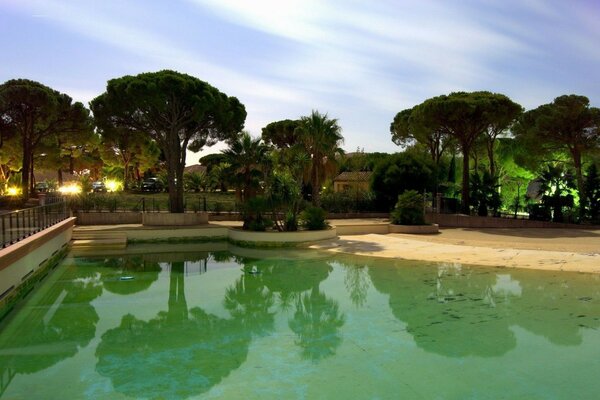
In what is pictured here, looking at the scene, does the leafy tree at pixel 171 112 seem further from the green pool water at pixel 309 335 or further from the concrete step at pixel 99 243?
the green pool water at pixel 309 335

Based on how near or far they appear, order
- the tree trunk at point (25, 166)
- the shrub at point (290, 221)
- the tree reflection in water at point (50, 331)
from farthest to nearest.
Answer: the tree trunk at point (25, 166) < the shrub at point (290, 221) < the tree reflection in water at point (50, 331)

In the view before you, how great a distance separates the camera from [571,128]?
89.5 feet

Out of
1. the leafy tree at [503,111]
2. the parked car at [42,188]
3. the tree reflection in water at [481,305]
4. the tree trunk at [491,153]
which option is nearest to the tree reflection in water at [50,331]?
the tree reflection in water at [481,305]

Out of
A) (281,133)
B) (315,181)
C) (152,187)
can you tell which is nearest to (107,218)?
(315,181)

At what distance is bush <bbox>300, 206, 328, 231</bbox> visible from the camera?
22500mm

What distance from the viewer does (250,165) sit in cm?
2588

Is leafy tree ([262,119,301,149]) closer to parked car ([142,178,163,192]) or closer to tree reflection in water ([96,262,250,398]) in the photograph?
parked car ([142,178,163,192])

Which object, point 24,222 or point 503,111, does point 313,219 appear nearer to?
point 24,222

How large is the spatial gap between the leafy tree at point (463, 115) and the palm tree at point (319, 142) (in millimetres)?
7096

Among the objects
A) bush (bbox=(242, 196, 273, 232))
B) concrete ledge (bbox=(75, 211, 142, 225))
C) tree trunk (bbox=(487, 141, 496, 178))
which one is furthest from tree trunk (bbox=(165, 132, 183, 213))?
tree trunk (bbox=(487, 141, 496, 178))

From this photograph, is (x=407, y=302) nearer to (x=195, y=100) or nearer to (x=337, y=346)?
(x=337, y=346)

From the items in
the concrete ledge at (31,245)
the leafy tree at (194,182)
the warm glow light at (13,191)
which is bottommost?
the concrete ledge at (31,245)

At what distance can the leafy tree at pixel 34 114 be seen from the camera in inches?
1225

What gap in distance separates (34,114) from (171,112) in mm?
12320
